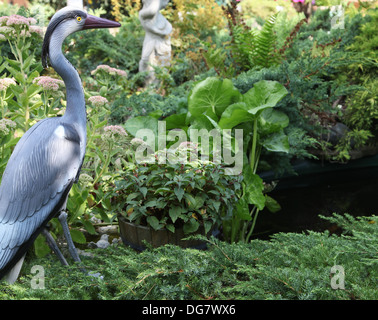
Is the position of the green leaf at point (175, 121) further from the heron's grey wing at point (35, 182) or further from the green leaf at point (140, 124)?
the heron's grey wing at point (35, 182)

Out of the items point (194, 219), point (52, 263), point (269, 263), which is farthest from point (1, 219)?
point (269, 263)

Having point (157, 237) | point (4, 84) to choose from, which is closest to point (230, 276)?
point (157, 237)

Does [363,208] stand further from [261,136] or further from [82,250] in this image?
[82,250]

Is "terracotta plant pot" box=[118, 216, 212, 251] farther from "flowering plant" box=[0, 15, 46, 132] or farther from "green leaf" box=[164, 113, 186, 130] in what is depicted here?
"green leaf" box=[164, 113, 186, 130]

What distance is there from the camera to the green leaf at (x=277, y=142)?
3.29m

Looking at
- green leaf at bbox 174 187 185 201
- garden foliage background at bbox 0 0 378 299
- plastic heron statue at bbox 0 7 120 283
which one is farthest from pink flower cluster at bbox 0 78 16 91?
green leaf at bbox 174 187 185 201

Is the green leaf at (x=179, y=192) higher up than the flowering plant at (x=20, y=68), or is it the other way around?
the flowering plant at (x=20, y=68)

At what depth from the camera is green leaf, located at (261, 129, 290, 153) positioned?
329 cm

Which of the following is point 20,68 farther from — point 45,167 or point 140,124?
point 45,167

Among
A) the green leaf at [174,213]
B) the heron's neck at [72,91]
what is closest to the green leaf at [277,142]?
the green leaf at [174,213]

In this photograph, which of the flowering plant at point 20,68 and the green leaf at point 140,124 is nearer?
the flowering plant at point 20,68

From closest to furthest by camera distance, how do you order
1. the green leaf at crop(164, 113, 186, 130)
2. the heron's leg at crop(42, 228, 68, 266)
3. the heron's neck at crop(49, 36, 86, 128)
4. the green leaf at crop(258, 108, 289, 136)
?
the heron's neck at crop(49, 36, 86, 128), the heron's leg at crop(42, 228, 68, 266), the green leaf at crop(258, 108, 289, 136), the green leaf at crop(164, 113, 186, 130)

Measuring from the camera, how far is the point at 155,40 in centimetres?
570

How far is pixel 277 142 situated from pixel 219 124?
567mm
